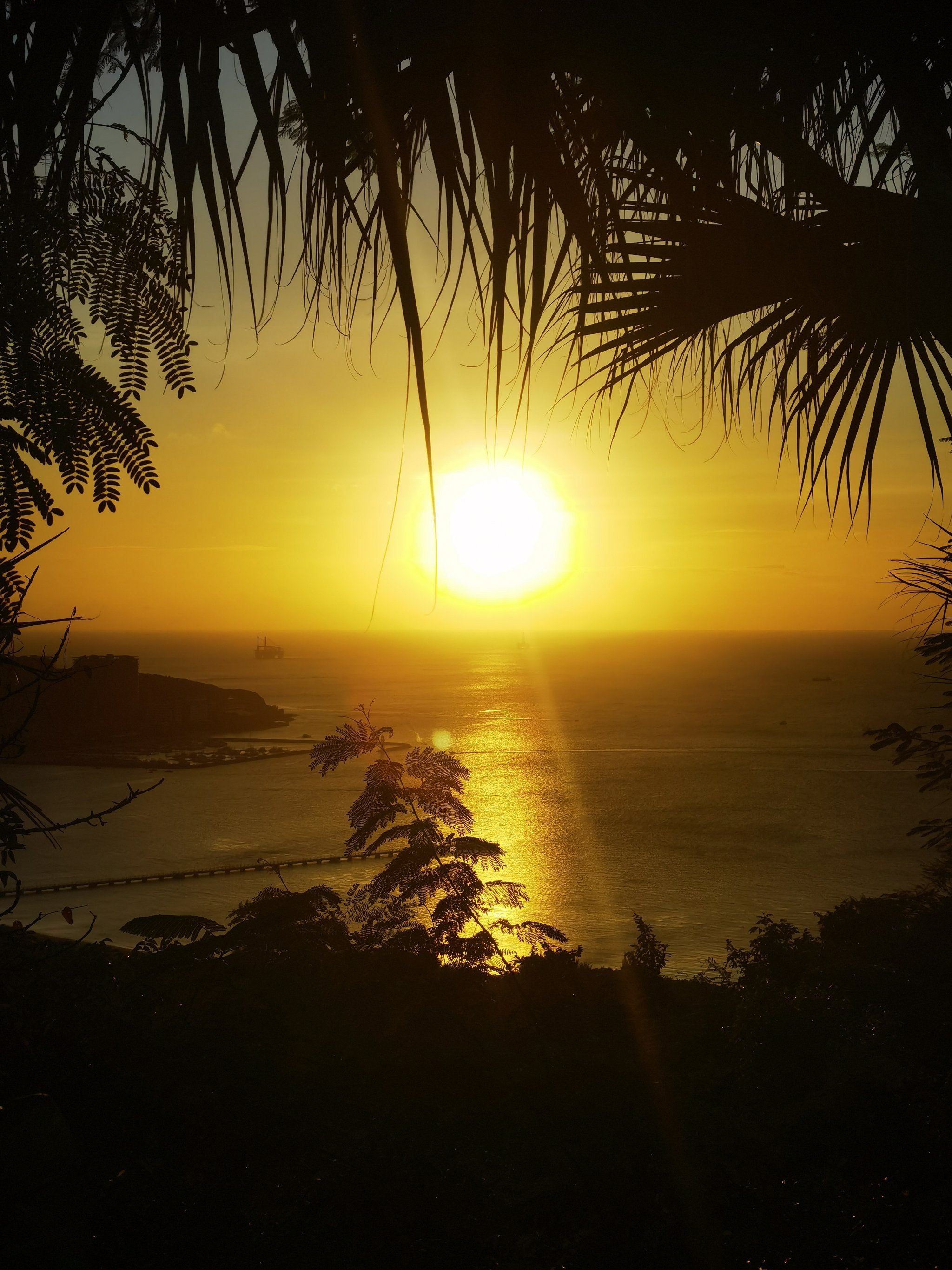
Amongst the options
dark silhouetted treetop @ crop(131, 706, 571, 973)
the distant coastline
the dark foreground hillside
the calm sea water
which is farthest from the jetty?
the distant coastline

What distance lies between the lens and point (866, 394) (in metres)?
2.46

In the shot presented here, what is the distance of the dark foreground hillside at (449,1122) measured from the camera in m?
3.08

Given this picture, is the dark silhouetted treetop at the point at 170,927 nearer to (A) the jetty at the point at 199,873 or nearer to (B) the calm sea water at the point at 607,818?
(B) the calm sea water at the point at 607,818

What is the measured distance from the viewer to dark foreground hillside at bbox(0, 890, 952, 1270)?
308 centimetres

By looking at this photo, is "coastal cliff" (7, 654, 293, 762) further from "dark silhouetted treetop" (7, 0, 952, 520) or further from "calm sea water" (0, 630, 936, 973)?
"dark silhouetted treetop" (7, 0, 952, 520)

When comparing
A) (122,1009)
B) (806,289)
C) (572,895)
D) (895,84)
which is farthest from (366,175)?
(572,895)

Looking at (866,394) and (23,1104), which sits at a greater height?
(866,394)

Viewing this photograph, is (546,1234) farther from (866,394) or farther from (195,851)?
(195,851)

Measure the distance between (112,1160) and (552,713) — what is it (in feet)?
312

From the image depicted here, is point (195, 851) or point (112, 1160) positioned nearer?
point (112, 1160)

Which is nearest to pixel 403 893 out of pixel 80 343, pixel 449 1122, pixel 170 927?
pixel 170 927

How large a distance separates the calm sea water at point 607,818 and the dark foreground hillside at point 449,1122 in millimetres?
2193

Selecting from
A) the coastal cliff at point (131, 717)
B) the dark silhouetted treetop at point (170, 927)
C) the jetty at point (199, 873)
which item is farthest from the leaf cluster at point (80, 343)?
the coastal cliff at point (131, 717)

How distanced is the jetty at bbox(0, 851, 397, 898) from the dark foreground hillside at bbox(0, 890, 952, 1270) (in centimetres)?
2094
